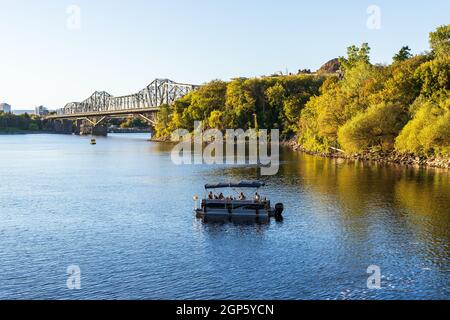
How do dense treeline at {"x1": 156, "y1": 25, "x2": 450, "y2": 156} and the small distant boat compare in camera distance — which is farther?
dense treeline at {"x1": 156, "y1": 25, "x2": 450, "y2": 156}

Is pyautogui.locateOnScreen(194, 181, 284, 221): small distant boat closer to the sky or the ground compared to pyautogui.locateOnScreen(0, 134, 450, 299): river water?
closer to the sky

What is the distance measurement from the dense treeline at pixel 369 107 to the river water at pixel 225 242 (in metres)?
16.6

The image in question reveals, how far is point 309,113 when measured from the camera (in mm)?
131375

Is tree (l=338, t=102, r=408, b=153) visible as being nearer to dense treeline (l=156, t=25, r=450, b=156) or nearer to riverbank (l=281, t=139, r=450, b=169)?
→ dense treeline (l=156, t=25, r=450, b=156)

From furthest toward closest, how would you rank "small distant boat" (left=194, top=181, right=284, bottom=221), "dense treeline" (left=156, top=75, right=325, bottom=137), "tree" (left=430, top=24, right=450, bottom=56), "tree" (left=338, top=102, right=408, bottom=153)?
"dense treeline" (left=156, top=75, right=325, bottom=137) → "tree" (left=430, top=24, right=450, bottom=56) → "tree" (left=338, top=102, right=408, bottom=153) → "small distant boat" (left=194, top=181, right=284, bottom=221)

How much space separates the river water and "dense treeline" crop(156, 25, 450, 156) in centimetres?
1655

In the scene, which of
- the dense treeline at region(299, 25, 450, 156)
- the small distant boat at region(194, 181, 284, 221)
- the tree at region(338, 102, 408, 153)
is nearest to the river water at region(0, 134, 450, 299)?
the small distant boat at region(194, 181, 284, 221)

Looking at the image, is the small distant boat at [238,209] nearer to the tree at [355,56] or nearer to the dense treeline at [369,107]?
the dense treeline at [369,107]

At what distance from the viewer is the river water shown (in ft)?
103

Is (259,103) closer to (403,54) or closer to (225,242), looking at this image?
(403,54)

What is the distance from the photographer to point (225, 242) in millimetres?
41219

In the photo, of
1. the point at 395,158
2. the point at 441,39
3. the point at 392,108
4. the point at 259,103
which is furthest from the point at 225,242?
the point at 259,103

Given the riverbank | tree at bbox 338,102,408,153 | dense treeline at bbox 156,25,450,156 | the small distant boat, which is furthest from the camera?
tree at bbox 338,102,408,153
